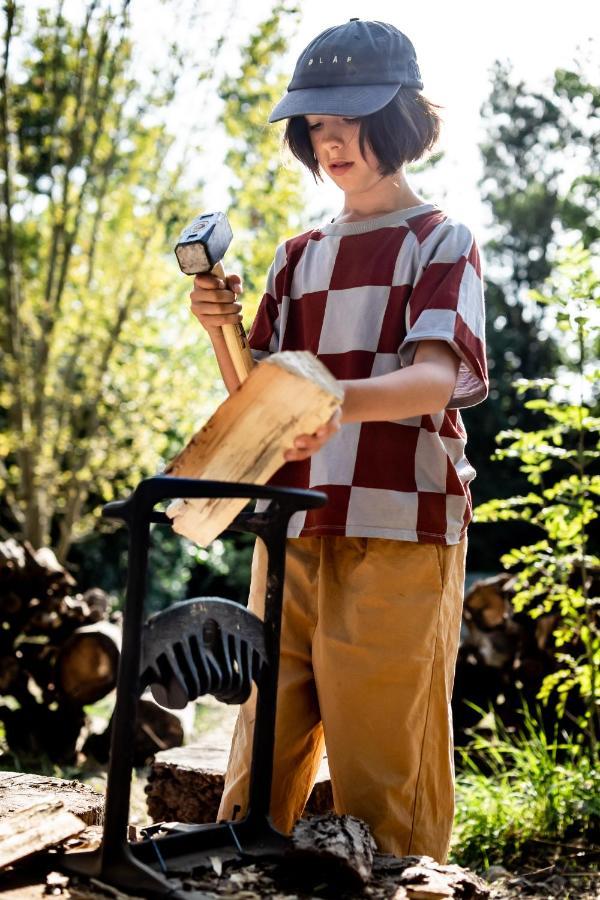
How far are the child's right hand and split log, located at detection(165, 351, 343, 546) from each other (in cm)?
32

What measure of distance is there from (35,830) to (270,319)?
1.05 metres

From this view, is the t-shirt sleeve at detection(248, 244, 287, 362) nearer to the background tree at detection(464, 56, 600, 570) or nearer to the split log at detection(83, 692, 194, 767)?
the split log at detection(83, 692, 194, 767)

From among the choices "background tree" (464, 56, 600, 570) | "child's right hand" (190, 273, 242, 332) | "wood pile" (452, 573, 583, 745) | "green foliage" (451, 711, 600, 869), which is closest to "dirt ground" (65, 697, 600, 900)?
"green foliage" (451, 711, 600, 869)

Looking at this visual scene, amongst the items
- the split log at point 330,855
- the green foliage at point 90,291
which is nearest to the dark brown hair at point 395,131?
the split log at point 330,855

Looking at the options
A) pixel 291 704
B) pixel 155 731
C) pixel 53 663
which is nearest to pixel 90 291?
pixel 53 663

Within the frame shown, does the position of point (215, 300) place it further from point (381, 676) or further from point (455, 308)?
point (381, 676)

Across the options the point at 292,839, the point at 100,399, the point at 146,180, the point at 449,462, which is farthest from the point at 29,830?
the point at 146,180

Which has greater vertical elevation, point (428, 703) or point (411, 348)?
point (411, 348)

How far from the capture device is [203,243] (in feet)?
5.17

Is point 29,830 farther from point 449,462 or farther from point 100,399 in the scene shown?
point 100,399

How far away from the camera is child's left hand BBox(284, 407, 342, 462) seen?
55.6 inches

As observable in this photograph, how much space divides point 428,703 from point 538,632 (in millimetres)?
2644

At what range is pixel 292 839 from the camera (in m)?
1.49

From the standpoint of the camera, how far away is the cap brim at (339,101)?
170cm
